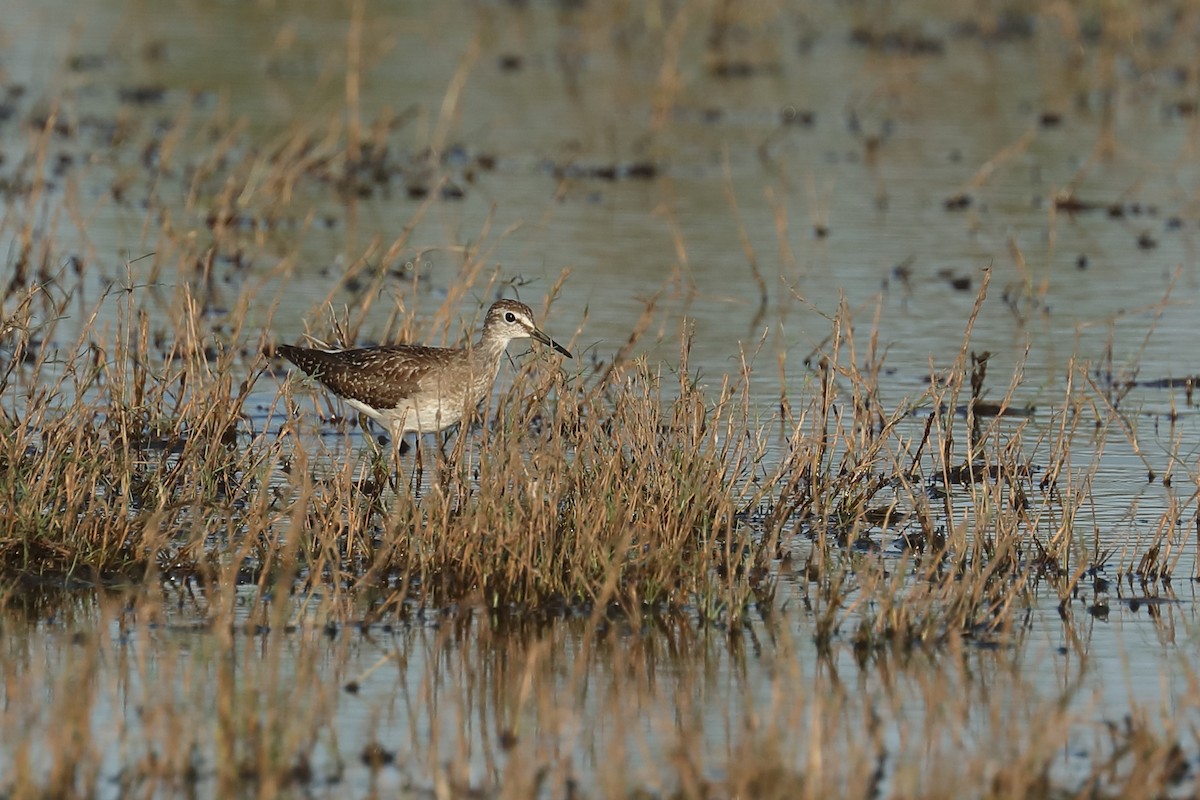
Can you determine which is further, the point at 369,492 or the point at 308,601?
the point at 369,492

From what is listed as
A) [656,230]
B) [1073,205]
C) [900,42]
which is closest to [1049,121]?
[1073,205]

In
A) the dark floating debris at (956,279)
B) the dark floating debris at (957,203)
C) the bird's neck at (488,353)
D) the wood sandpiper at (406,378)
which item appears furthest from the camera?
the dark floating debris at (957,203)

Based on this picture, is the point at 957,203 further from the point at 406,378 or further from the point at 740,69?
the point at 406,378

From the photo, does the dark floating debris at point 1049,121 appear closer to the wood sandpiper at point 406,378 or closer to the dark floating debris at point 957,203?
the dark floating debris at point 957,203

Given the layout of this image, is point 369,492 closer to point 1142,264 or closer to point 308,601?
point 308,601

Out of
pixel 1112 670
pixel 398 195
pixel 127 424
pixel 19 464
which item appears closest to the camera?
pixel 1112 670

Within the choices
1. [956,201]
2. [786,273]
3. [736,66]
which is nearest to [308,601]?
[786,273]

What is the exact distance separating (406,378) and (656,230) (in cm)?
693

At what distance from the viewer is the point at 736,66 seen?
25375 mm

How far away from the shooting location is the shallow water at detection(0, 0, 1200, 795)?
6832 millimetres

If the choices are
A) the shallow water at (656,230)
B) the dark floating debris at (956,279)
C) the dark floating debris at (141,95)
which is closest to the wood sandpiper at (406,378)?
the shallow water at (656,230)

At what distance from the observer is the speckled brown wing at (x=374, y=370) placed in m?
9.80

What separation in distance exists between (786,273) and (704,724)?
856 cm

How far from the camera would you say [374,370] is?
9.91 metres
